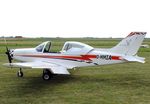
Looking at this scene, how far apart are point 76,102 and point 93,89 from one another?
2532 mm

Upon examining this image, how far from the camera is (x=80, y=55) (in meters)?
15.5

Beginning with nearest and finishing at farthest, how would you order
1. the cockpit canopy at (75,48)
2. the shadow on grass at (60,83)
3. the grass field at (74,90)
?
the grass field at (74,90) → the shadow on grass at (60,83) → the cockpit canopy at (75,48)

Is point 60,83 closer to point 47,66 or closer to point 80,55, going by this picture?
point 47,66

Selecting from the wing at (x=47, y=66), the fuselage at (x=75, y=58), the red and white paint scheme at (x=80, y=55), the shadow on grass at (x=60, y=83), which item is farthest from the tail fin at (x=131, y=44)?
the wing at (x=47, y=66)

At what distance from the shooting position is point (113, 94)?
1144cm

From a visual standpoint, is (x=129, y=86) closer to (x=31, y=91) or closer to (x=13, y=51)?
(x=31, y=91)

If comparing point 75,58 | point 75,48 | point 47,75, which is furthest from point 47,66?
point 75,48

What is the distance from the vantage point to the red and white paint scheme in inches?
593

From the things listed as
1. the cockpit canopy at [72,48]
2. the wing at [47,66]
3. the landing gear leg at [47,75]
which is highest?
the cockpit canopy at [72,48]

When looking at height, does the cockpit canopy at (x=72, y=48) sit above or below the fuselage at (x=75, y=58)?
above

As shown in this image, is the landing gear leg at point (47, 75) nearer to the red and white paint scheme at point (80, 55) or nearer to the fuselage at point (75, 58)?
the red and white paint scheme at point (80, 55)

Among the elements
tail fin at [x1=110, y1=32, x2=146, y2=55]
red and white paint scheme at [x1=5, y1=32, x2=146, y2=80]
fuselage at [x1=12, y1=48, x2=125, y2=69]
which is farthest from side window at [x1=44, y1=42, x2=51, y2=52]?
tail fin at [x1=110, y1=32, x2=146, y2=55]

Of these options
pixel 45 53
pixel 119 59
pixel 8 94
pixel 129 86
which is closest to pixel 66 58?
pixel 45 53

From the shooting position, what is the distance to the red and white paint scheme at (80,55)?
15.1 m
